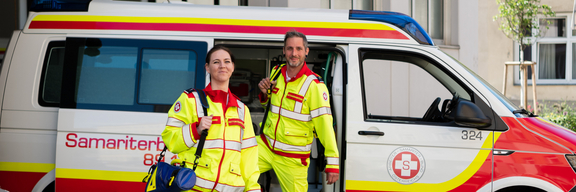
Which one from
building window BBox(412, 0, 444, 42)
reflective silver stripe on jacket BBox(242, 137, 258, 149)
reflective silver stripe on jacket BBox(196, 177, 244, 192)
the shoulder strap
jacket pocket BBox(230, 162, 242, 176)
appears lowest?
reflective silver stripe on jacket BBox(196, 177, 244, 192)

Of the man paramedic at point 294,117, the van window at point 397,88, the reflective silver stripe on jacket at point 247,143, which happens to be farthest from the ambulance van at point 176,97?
the van window at point 397,88

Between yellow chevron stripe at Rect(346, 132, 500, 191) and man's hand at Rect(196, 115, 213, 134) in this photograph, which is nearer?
man's hand at Rect(196, 115, 213, 134)

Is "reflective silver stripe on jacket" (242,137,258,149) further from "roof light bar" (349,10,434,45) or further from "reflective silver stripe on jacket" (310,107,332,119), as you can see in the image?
"roof light bar" (349,10,434,45)

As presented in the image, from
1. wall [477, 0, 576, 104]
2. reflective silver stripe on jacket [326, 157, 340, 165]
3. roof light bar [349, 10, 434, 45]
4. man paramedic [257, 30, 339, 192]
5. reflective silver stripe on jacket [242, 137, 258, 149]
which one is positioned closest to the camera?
reflective silver stripe on jacket [242, 137, 258, 149]

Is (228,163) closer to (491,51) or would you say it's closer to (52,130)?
(52,130)

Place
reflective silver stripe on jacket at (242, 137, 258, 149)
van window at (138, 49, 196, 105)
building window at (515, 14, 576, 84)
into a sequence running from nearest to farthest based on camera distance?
reflective silver stripe on jacket at (242, 137, 258, 149)
van window at (138, 49, 196, 105)
building window at (515, 14, 576, 84)

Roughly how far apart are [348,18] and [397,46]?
1.48 ft

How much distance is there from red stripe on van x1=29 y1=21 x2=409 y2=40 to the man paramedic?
0.45 m

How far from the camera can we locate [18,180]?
3.22 m

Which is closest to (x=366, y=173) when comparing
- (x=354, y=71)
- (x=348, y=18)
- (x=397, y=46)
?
(x=354, y=71)

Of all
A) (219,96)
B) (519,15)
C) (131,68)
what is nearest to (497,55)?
(519,15)

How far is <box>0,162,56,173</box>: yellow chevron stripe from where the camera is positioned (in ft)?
10.5

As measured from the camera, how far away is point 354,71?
10.8 ft

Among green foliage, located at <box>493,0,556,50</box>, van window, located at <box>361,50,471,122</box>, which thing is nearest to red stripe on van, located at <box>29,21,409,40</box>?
van window, located at <box>361,50,471,122</box>
